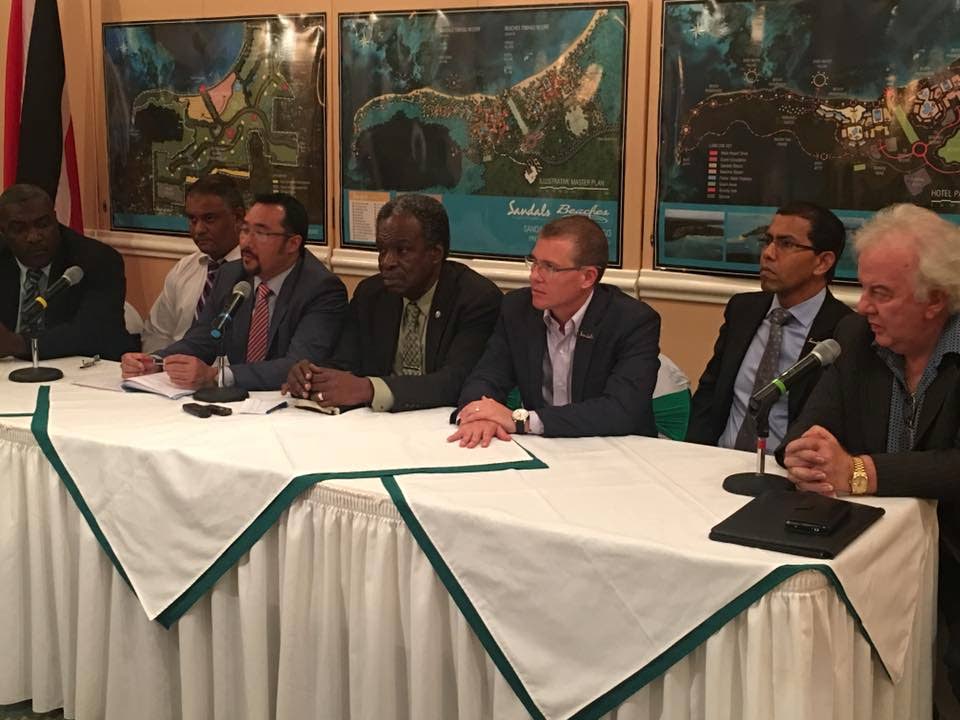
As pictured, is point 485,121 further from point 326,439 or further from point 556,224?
point 326,439

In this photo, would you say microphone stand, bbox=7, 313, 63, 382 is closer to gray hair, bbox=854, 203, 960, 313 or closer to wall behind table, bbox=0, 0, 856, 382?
wall behind table, bbox=0, 0, 856, 382

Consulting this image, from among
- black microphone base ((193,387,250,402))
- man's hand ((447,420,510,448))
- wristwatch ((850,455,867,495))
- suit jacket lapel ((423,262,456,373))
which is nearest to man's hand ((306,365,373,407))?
black microphone base ((193,387,250,402))

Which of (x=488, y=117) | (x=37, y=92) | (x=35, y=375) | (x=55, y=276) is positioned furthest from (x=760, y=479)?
(x=37, y=92)

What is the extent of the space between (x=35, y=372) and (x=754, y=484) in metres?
2.38

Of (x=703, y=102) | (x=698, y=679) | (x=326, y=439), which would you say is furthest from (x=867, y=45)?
(x=698, y=679)

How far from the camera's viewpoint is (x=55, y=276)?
14.4 feet

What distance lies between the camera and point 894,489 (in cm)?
249

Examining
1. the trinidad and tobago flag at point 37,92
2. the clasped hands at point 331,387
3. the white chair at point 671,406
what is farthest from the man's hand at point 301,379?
the trinidad and tobago flag at point 37,92

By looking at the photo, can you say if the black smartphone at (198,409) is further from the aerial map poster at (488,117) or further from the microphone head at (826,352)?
the aerial map poster at (488,117)

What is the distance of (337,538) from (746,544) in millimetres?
919

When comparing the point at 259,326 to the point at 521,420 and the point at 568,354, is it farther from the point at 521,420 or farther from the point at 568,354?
the point at 521,420

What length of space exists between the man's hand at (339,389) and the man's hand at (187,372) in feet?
1.42

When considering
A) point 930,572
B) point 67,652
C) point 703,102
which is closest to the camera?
point 930,572

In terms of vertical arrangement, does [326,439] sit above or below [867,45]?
below
